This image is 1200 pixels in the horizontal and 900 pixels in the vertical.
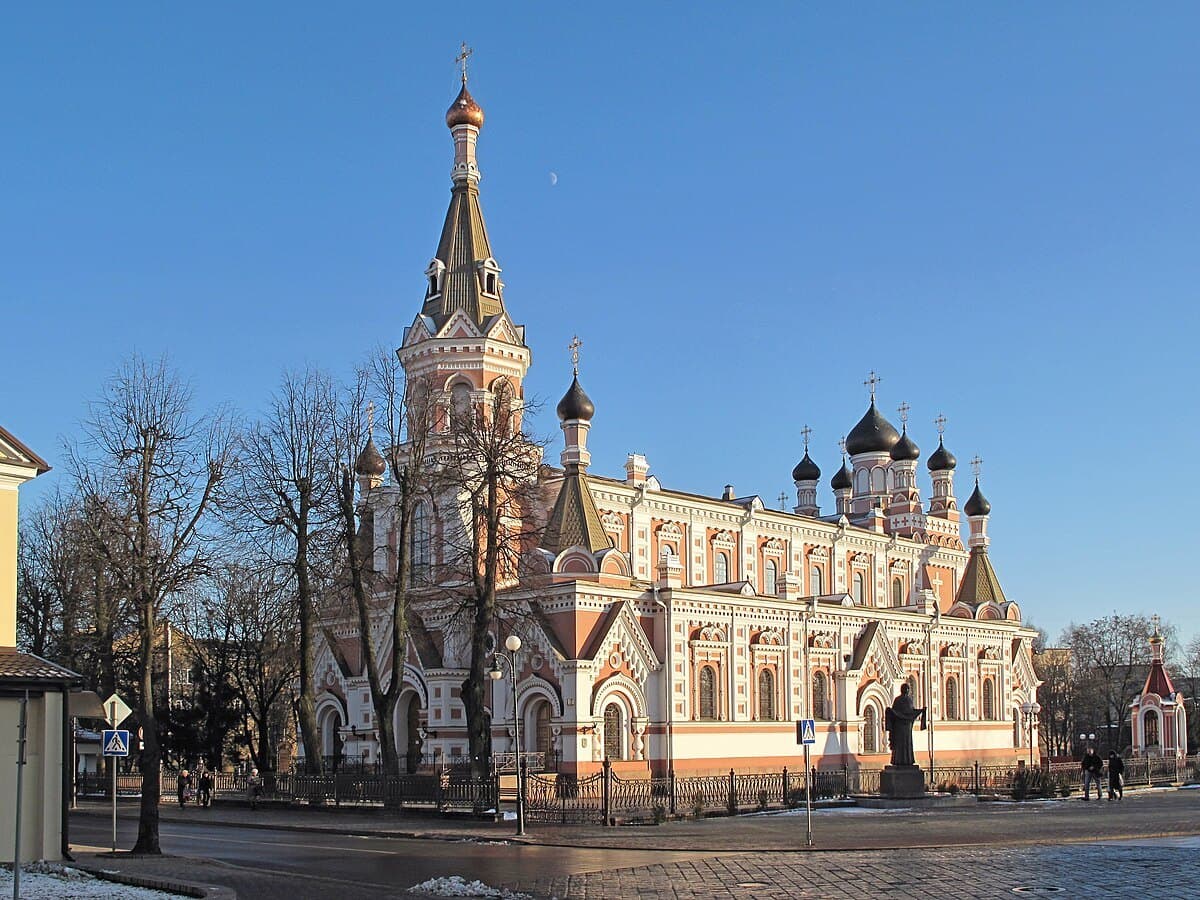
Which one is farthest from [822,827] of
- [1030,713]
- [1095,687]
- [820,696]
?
[1095,687]

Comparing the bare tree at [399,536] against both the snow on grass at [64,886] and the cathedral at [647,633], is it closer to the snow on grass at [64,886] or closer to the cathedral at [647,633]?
the cathedral at [647,633]

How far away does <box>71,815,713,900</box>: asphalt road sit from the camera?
60.9 ft

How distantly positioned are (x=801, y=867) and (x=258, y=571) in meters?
24.9

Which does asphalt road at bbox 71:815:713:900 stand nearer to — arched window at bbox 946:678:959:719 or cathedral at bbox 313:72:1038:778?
cathedral at bbox 313:72:1038:778

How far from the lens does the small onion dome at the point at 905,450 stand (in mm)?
70000

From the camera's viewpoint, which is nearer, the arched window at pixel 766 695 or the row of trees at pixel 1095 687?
the arched window at pixel 766 695

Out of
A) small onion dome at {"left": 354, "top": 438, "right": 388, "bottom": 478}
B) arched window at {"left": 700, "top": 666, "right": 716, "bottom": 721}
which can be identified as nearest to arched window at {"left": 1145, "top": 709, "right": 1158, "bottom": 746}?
arched window at {"left": 700, "top": 666, "right": 716, "bottom": 721}

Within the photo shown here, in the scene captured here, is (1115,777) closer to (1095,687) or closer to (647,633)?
(647,633)

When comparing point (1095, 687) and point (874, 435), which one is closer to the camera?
point (874, 435)

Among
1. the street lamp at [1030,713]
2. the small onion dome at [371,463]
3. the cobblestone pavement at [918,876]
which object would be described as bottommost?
the street lamp at [1030,713]

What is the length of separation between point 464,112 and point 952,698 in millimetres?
34456

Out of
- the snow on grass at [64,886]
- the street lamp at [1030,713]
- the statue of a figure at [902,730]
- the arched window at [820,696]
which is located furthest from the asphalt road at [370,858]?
the street lamp at [1030,713]

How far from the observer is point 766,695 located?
50.5 m

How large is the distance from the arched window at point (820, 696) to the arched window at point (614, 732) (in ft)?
35.8
